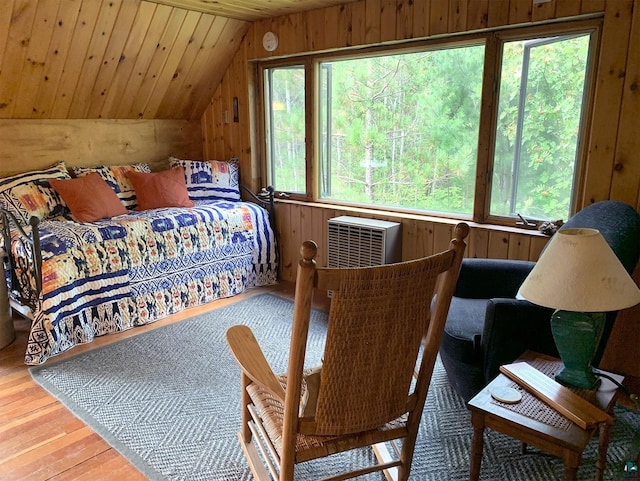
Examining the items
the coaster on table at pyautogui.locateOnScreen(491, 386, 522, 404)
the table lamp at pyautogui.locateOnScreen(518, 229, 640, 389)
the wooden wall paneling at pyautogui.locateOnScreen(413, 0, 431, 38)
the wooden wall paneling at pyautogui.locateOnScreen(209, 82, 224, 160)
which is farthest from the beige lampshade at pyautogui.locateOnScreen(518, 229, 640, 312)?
the wooden wall paneling at pyautogui.locateOnScreen(209, 82, 224, 160)

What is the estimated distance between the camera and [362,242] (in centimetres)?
343

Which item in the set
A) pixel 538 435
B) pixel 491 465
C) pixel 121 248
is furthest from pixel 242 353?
pixel 121 248

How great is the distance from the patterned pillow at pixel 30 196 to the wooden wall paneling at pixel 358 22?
239 centimetres

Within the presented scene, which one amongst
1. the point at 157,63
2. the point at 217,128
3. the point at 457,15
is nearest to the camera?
the point at 457,15

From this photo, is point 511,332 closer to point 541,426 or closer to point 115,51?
point 541,426

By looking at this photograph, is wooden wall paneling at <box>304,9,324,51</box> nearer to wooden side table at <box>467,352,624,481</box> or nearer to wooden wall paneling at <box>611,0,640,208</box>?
wooden wall paneling at <box>611,0,640,208</box>

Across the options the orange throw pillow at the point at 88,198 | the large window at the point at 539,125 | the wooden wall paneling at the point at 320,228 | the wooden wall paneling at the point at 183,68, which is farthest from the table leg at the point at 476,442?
the wooden wall paneling at the point at 183,68

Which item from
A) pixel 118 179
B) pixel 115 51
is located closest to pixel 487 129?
pixel 115 51

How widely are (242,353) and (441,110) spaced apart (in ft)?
7.60

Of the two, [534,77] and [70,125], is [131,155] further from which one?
[534,77]

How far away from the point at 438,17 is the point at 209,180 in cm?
220

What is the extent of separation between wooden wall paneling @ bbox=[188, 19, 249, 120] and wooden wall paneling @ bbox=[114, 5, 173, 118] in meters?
0.51

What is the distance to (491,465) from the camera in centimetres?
194

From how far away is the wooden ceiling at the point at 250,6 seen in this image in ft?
11.0
